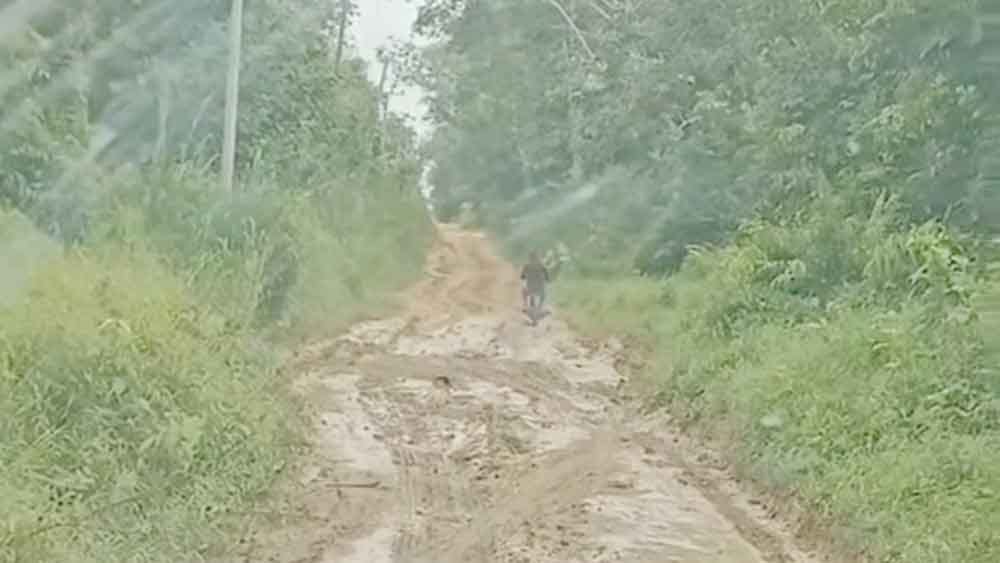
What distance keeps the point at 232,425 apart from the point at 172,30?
11382 millimetres

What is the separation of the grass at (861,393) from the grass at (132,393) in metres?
3.69

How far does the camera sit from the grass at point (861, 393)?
805cm

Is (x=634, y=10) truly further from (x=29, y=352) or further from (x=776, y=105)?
(x=29, y=352)

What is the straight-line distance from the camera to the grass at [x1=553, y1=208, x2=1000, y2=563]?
317 inches

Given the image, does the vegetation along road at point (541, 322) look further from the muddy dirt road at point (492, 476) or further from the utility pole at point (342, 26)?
the utility pole at point (342, 26)

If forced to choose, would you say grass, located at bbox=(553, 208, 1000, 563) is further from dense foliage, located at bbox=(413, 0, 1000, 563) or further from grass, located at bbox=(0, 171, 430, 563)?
grass, located at bbox=(0, 171, 430, 563)

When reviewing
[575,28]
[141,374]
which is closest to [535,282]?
[575,28]

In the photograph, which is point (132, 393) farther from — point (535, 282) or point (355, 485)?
point (535, 282)

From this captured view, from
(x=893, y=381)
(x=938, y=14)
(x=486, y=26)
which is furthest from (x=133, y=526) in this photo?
(x=486, y=26)

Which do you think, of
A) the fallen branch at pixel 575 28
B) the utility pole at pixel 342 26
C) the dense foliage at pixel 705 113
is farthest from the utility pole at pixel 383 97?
the fallen branch at pixel 575 28

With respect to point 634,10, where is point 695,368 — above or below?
below

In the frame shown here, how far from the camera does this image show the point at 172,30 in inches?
779

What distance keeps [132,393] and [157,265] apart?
159 inches

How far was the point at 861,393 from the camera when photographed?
10.1 meters
